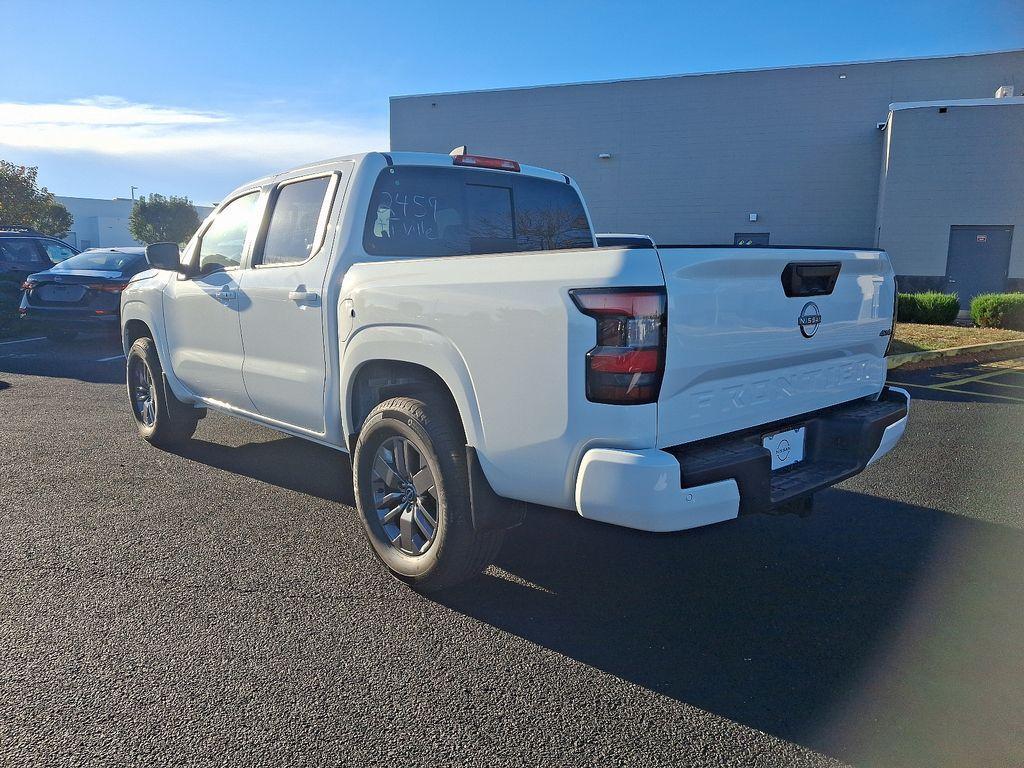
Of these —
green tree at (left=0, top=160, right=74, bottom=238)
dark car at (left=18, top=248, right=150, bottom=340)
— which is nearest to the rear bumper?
dark car at (left=18, top=248, right=150, bottom=340)

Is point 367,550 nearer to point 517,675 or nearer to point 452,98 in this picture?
point 517,675

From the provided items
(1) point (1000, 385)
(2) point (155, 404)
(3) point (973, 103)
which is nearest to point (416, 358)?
(2) point (155, 404)

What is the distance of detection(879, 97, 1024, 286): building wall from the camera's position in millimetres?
20734

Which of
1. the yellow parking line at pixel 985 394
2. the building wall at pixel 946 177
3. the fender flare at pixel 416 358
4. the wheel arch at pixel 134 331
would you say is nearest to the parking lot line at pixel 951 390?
the yellow parking line at pixel 985 394

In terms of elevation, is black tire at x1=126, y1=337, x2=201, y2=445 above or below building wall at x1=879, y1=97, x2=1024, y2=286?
below

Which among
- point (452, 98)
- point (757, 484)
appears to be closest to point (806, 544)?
point (757, 484)

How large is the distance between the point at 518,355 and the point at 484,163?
1988 millimetres

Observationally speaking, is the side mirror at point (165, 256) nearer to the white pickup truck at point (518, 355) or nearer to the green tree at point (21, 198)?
the white pickup truck at point (518, 355)

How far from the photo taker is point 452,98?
29.5 m

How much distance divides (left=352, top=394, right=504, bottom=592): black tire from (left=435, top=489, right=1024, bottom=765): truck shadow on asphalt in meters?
0.22

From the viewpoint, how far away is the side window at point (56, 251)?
14.6 m

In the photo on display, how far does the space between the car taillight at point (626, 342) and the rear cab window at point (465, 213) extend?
1731 mm

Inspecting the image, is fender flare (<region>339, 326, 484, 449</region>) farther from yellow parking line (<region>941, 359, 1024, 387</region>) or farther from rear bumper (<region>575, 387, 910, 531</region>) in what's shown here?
yellow parking line (<region>941, 359, 1024, 387</region>)

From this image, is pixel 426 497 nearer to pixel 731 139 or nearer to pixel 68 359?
pixel 68 359
